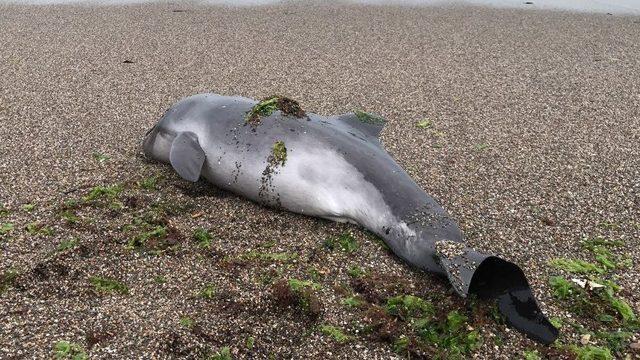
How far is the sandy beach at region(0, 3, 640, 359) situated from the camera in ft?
10.9

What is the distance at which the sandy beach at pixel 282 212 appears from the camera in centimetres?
332

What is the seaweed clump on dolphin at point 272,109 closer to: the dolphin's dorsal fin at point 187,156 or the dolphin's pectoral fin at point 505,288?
the dolphin's dorsal fin at point 187,156

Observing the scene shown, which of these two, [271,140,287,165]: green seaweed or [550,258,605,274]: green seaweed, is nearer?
[550,258,605,274]: green seaweed

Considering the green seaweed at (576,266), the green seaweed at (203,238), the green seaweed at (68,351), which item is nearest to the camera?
the green seaweed at (68,351)

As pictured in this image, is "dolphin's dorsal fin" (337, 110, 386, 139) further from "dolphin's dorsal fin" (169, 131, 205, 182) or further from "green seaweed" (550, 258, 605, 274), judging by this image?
"green seaweed" (550, 258, 605, 274)

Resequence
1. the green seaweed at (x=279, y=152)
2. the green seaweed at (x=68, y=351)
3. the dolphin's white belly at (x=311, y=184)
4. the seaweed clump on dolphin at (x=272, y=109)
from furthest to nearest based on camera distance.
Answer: the seaweed clump on dolphin at (x=272, y=109), the green seaweed at (x=279, y=152), the dolphin's white belly at (x=311, y=184), the green seaweed at (x=68, y=351)

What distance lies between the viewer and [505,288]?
136 inches

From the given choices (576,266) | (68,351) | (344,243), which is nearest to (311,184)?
(344,243)

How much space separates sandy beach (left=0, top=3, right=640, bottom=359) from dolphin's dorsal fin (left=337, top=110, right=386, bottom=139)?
2.02 ft

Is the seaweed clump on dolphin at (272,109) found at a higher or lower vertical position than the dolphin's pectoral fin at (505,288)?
higher

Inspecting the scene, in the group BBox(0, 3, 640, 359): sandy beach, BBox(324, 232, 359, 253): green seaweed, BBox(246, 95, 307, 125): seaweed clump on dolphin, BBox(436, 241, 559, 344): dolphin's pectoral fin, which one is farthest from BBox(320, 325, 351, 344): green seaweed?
BBox(246, 95, 307, 125): seaweed clump on dolphin

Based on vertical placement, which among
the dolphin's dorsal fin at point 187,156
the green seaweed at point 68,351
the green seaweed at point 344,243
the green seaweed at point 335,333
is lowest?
the green seaweed at point 68,351

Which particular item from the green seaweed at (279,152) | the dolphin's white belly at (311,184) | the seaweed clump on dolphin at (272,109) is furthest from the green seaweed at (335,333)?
the seaweed clump on dolphin at (272,109)

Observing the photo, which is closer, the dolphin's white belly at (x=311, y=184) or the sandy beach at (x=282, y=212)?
the sandy beach at (x=282, y=212)
